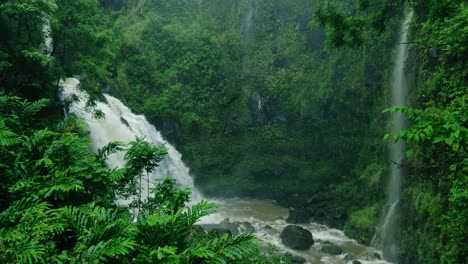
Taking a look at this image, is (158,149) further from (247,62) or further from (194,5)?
(194,5)

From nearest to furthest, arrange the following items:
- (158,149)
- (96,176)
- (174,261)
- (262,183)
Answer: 1. (174,261)
2. (96,176)
3. (158,149)
4. (262,183)

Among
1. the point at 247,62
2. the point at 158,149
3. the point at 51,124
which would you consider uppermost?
the point at 247,62

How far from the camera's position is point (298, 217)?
58.3 feet

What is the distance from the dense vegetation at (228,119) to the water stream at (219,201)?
90 centimetres

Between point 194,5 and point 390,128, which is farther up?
point 194,5

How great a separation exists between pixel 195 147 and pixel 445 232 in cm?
1495

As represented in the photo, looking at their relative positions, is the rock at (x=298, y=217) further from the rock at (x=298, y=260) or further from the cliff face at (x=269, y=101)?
the rock at (x=298, y=260)

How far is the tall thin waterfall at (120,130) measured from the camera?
1548 centimetres

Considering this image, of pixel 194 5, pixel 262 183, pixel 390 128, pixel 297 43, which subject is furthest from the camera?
pixel 194 5

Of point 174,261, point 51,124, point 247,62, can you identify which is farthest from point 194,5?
point 174,261

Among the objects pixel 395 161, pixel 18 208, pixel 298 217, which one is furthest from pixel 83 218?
pixel 298 217

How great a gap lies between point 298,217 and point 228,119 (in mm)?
8068

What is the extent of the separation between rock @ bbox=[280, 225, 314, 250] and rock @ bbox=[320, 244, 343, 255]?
639mm

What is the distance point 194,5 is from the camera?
2892cm
